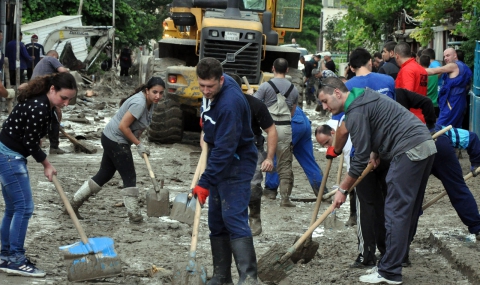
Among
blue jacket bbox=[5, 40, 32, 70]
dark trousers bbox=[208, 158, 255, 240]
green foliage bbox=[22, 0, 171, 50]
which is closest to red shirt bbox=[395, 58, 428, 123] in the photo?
dark trousers bbox=[208, 158, 255, 240]

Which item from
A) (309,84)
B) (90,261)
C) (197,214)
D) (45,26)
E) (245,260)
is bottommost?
(309,84)

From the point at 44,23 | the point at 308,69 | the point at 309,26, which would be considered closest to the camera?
the point at 308,69

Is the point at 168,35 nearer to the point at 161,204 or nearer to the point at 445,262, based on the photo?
the point at 161,204

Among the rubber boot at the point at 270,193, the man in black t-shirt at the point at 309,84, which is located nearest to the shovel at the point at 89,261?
the rubber boot at the point at 270,193

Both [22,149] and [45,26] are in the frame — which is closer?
[22,149]

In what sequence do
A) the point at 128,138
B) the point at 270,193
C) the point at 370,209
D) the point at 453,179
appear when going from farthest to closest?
the point at 270,193 < the point at 128,138 < the point at 453,179 < the point at 370,209

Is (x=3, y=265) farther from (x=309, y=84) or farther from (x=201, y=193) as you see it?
(x=309, y=84)

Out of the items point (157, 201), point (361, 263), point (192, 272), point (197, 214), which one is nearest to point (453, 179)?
point (361, 263)

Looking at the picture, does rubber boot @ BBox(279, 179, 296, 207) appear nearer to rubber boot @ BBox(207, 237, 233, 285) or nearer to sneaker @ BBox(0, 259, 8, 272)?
rubber boot @ BBox(207, 237, 233, 285)

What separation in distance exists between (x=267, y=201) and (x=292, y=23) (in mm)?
5862

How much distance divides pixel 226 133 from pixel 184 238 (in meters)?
2.77

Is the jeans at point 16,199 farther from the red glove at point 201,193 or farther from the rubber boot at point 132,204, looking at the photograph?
the rubber boot at point 132,204

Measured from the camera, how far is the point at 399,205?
20.6 feet

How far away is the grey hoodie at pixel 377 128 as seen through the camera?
6129 mm
